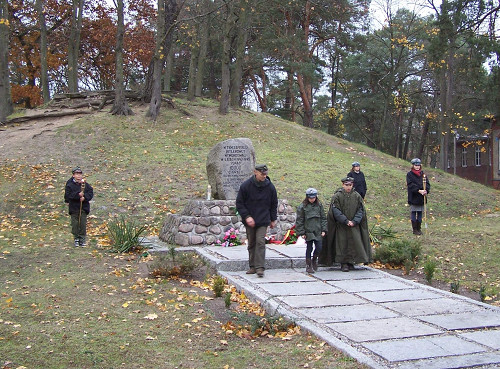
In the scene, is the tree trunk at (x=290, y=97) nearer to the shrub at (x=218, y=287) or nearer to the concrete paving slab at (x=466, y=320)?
the shrub at (x=218, y=287)

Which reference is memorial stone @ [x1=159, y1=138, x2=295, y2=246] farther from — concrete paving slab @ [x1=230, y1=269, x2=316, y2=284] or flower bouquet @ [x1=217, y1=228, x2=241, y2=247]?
concrete paving slab @ [x1=230, y1=269, x2=316, y2=284]

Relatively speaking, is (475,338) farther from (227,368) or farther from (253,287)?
(253,287)

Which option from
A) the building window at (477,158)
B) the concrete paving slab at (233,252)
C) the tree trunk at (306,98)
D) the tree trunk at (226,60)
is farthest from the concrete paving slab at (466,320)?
the building window at (477,158)

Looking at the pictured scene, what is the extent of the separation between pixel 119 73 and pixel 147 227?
11608 millimetres

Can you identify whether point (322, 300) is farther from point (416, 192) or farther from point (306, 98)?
point (306, 98)

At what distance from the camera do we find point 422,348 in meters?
5.36

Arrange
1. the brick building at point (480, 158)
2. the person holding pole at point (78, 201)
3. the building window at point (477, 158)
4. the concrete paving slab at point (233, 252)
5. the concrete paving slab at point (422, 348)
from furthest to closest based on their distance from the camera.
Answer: the building window at point (477, 158) < the brick building at point (480, 158) < the person holding pole at point (78, 201) < the concrete paving slab at point (233, 252) < the concrete paving slab at point (422, 348)

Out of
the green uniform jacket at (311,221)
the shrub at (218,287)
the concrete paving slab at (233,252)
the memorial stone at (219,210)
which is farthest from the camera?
the memorial stone at (219,210)

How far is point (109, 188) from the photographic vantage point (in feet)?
54.5

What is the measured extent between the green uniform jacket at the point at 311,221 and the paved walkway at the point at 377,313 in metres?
0.69

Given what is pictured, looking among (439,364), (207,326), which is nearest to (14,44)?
(207,326)

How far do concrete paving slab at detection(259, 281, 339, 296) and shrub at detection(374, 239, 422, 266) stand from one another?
8.10 ft

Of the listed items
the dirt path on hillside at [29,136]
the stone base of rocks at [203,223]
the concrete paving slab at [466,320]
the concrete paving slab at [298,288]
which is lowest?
the concrete paving slab at [466,320]

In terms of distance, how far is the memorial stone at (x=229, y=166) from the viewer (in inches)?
497
